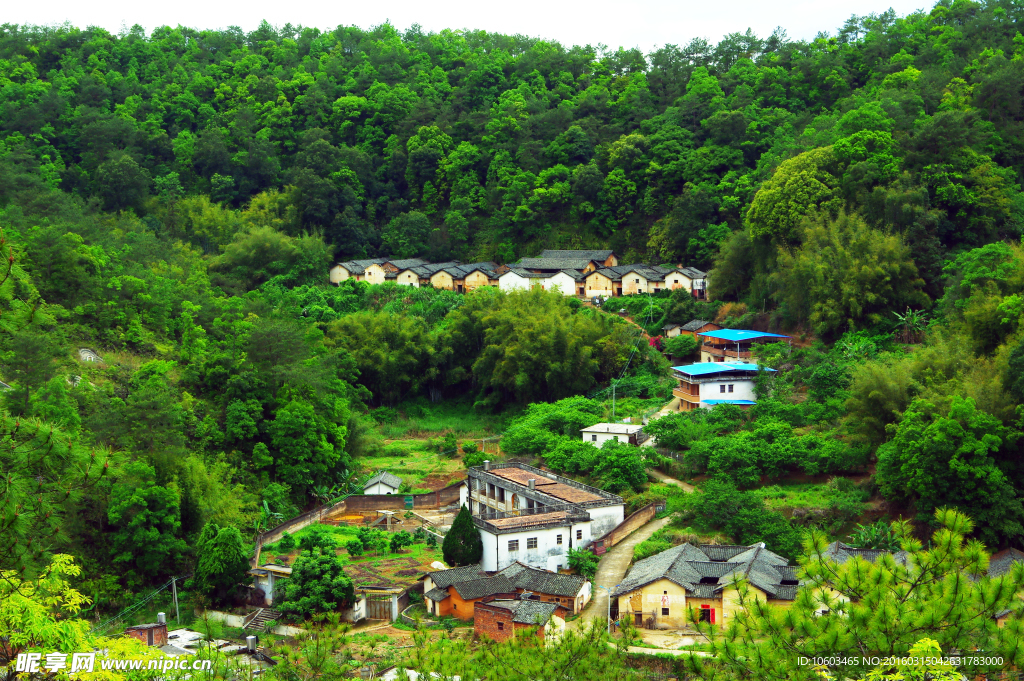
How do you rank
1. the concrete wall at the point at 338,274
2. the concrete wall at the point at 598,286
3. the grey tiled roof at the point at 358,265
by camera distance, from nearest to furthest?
the concrete wall at the point at 598,286, the grey tiled roof at the point at 358,265, the concrete wall at the point at 338,274

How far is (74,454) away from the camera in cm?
919

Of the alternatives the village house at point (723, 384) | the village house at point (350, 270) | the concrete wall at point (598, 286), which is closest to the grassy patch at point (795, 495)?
the village house at point (723, 384)

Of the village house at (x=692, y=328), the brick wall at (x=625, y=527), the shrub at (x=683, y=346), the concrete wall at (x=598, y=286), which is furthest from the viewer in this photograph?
the concrete wall at (x=598, y=286)

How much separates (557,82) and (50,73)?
29.2m

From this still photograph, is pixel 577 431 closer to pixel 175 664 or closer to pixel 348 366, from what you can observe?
pixel 348 366

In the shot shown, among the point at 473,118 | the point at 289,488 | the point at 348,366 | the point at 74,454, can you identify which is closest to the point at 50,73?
the point at 473,118

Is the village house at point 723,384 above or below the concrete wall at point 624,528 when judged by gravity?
above

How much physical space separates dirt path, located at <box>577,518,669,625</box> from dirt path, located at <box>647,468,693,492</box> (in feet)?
6.64

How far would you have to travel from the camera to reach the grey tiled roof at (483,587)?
65.4 feet

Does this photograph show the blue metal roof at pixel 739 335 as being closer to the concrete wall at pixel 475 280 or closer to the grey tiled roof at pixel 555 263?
the grey tiled roof at pixel 555 263

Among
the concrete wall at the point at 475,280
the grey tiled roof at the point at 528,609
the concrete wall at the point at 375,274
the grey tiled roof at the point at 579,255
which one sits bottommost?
the grey tiled roof at the point at 528,609

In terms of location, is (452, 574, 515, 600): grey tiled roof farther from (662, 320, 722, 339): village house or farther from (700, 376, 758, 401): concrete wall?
(662, 320, 722, 339): village house

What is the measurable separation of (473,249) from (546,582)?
30179 millimetres

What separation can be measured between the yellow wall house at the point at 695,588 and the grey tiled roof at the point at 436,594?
11.5ft
